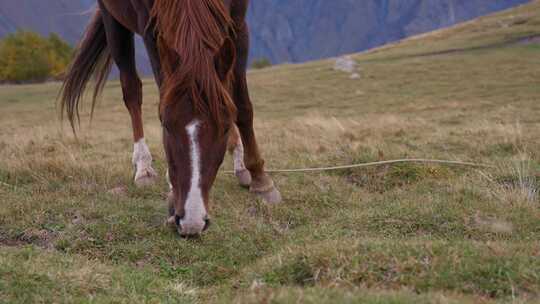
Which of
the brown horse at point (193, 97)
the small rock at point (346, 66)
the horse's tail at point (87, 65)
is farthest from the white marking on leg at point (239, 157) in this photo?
the small rock at point (346, 66)

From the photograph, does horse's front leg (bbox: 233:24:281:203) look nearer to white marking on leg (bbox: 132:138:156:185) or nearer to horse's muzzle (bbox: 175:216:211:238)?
white marking on leg (bbox: 132:138:156:185)

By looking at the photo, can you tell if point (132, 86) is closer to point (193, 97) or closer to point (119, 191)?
point (119, 191)

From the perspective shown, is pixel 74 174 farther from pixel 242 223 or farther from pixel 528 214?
pixel 528 214

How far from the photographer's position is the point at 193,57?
3506mm

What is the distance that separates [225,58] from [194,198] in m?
0.99

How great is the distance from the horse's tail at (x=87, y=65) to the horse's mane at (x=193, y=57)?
3944 millimetres

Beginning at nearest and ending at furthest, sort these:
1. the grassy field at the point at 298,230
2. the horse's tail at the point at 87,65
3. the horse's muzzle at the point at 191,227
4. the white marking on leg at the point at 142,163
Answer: the grassy field at the point at 298,230 → the horse's muzzle at the point at 191,227 → the white marking on leg at the point at 142,163 → the horse's tail at the point at 87,65

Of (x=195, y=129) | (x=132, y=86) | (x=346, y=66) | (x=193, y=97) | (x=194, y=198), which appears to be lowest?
(x=346, y=66)

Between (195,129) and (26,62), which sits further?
(26,62)

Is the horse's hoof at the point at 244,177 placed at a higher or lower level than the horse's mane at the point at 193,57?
lower

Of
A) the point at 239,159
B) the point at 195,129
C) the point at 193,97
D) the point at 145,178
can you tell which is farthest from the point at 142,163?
A: the point at 193,97

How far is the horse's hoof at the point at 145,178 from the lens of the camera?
5.91 meters

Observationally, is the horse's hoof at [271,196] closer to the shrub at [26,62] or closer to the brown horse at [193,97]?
the brown horse at [193,97]

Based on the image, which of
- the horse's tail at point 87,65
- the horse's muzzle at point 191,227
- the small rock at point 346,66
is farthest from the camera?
the small rock at point 346,66
